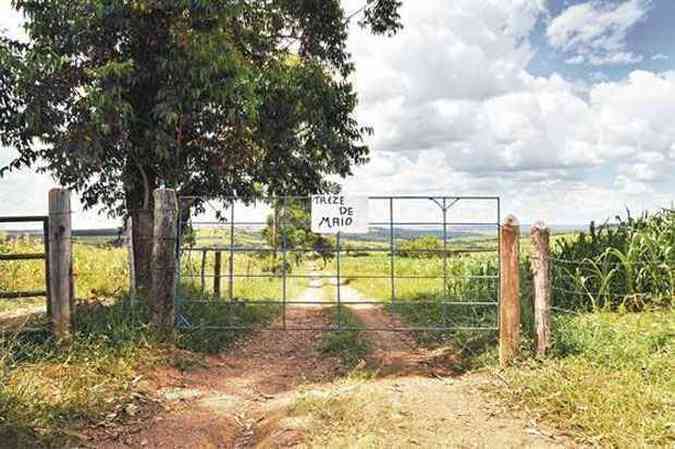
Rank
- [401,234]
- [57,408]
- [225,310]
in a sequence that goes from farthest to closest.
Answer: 1. [225,310]
2. [401,234]
3. [57,408]

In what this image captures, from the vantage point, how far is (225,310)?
1041 cm

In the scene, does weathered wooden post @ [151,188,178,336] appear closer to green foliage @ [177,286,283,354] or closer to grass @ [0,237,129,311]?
green foliage @ [177,286,283,354]

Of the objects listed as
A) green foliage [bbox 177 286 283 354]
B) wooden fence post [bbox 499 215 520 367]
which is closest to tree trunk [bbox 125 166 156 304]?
green foliage [bbox 177 286 283 354]

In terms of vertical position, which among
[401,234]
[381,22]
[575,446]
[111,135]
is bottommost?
[575,446]

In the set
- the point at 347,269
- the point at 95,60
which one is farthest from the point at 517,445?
the point at 347,269

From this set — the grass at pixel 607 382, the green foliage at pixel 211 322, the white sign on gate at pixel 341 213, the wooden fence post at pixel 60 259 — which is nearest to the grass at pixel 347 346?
the green foliage at pixel 211 322

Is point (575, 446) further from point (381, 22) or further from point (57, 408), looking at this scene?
point (381, 22)

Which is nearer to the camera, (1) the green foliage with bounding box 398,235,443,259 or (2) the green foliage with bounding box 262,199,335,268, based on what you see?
(1) the green foliage with bounding box 398,235,443,259

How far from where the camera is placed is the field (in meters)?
5.08

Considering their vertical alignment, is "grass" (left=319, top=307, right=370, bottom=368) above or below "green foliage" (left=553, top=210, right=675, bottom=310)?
below

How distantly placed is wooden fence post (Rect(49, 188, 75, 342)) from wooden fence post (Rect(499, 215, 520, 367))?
19.1 feet

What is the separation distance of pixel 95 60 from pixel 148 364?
580 centimetres

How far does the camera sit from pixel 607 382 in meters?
5.67

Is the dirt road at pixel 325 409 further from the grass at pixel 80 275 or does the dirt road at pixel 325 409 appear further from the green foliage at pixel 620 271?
the grass at pixel 80 275
